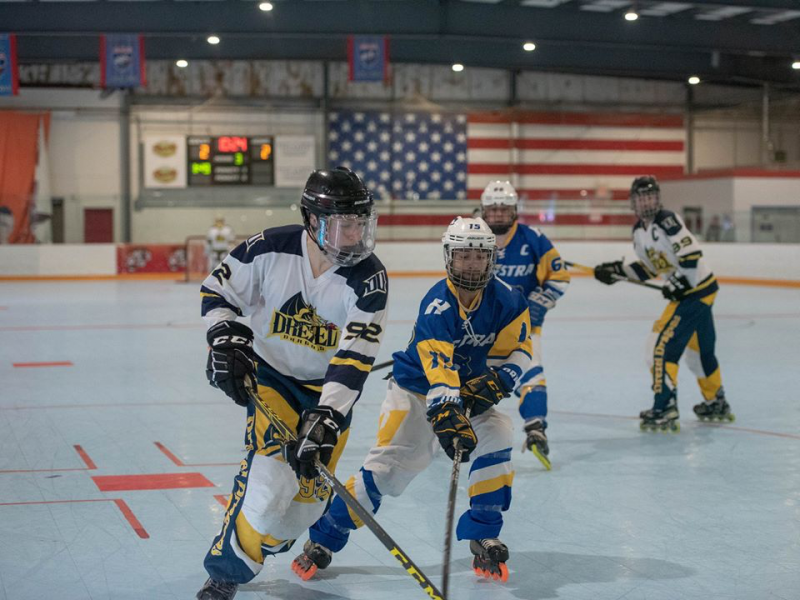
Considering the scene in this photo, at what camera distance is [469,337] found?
417cm

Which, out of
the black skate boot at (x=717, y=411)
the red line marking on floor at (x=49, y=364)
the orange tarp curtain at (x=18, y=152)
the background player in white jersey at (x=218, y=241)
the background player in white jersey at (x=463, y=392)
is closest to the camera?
the background player in white jersey at (x=463, y=392)

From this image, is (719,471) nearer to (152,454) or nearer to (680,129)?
(152,454)

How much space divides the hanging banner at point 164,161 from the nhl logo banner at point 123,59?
18.6ft

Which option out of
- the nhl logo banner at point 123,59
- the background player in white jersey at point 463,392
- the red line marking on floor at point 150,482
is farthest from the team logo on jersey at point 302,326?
the nhl logo banner at point 123,59

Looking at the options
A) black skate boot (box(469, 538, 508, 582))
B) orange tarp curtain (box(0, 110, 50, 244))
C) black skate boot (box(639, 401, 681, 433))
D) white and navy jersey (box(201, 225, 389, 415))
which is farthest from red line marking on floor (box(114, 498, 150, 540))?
orange tarp curtain (box(0, 110, 50, 244))

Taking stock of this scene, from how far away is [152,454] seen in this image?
19.6ft

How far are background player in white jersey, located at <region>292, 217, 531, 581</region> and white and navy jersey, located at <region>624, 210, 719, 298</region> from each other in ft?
9.95

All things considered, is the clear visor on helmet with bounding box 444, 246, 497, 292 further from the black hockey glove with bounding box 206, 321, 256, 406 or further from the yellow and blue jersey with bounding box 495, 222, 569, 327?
the yellow and blue jersey with bounding box 495, 222, 569, 327

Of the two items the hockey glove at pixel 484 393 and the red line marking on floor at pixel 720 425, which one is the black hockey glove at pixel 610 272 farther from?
the hockey glove at pixel 484 393

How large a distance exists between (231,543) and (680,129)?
28.3 m

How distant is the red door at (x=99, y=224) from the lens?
2581 cm

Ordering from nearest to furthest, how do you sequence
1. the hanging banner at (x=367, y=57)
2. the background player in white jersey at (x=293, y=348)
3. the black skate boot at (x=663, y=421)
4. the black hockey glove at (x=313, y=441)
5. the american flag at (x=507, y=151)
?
the black hockey glove at (x=313, y=441), the background player in white jersey at (x=293, y=348), the black skate boot at (x=663, y=421), the hanging banner at (x=367, y=57), the american flag at (x=507, y=151)

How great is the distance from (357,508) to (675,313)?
4.25 m

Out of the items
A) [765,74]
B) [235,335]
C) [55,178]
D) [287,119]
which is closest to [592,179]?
[765,74]
